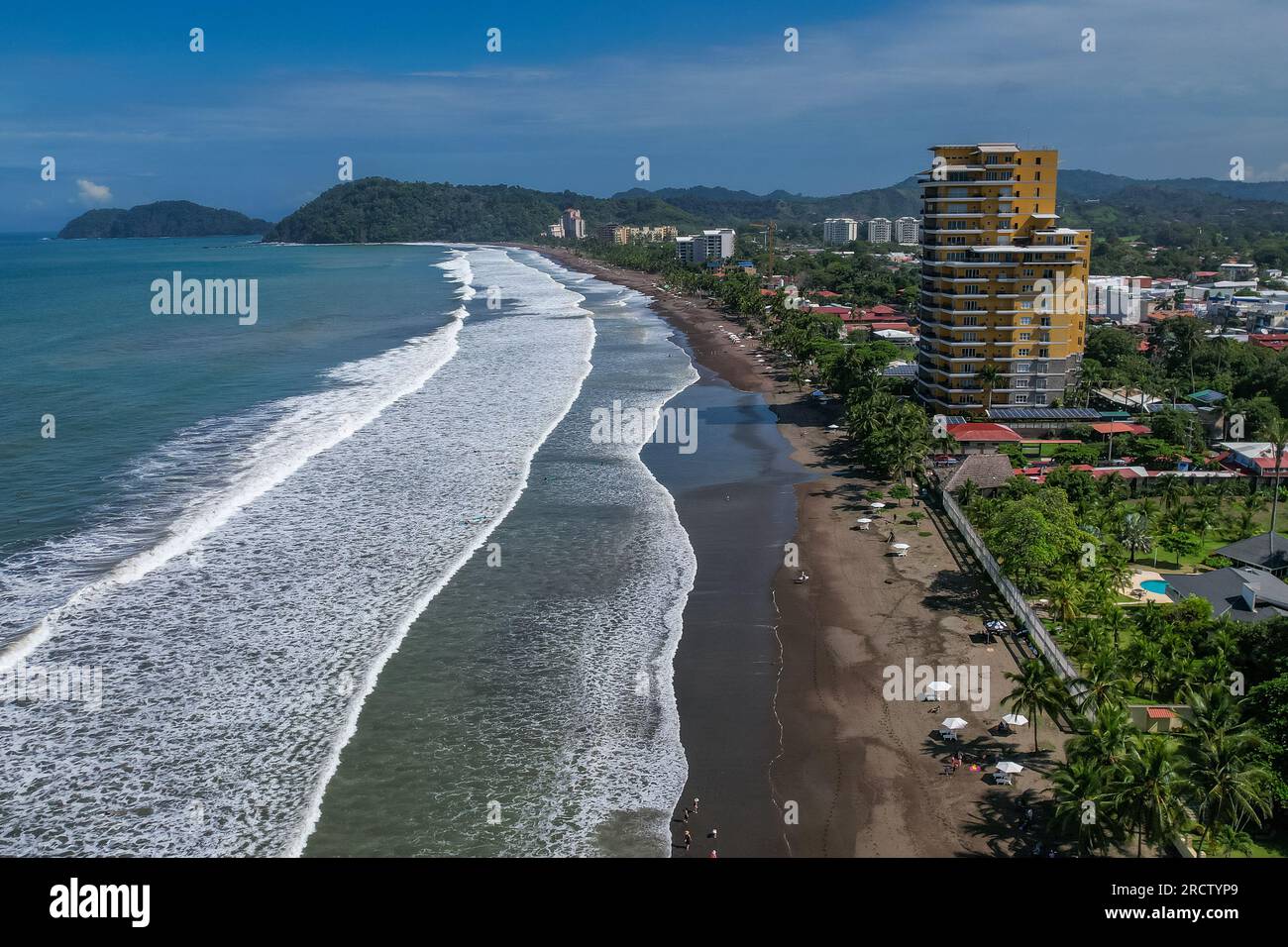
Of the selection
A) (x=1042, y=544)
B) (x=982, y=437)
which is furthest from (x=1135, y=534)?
(x=982, y=437)

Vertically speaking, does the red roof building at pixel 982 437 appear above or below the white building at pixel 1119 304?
below

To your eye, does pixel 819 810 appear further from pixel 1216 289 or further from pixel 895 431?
pixel 1216 289

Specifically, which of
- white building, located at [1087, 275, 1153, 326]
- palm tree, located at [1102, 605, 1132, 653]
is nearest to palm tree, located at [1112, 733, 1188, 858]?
palm tree, located at [1102, 605, 1132, 653]

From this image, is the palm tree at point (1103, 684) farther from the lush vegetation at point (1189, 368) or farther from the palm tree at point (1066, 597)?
the lush vegetation at point (1189, 368)

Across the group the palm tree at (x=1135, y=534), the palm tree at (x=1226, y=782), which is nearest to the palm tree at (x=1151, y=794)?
the palm tree at (x=1226, y=782)

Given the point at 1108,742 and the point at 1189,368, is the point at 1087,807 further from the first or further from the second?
the point at 1189,368

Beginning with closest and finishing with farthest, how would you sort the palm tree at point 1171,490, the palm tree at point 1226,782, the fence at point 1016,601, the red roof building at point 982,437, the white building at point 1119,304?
the palm tree at point 1226,782 → the fence at point 1016,601 → the palm tree at point 1171,490 → the red roof building at point 982,437 → the white building at point 1119,304

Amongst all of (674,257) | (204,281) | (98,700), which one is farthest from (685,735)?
(674,257)
